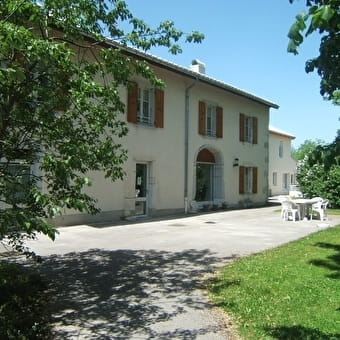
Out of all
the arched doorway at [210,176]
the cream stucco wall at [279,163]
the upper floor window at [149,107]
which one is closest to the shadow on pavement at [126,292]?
the upper floor window at [149,107]

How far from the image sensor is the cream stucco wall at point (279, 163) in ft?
120

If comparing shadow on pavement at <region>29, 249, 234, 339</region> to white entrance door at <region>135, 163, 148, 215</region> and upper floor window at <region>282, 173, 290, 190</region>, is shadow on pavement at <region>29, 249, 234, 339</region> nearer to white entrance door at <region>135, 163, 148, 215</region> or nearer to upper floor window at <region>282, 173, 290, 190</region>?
white entrance door at <region>135, 163, 148, 215</region>

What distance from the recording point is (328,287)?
6.56 m

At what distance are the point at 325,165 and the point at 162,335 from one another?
7.68ft

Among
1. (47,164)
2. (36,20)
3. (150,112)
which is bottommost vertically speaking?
(47,164)

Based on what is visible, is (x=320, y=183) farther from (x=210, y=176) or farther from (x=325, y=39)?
(x=325, y=39)

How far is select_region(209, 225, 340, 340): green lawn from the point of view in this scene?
15.6 ft

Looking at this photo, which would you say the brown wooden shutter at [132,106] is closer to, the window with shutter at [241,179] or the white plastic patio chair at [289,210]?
the white plastic patio chair at [289,210]

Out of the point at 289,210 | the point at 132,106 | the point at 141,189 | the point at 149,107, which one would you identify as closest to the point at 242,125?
the point at 289,210

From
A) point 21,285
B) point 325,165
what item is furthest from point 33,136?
point 325,165

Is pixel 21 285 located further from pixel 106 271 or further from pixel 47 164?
pixel 47 164

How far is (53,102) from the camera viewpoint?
5266 millimetres

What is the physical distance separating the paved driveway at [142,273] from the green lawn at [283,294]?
0.96ft

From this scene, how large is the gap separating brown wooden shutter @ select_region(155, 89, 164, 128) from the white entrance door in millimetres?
1643
